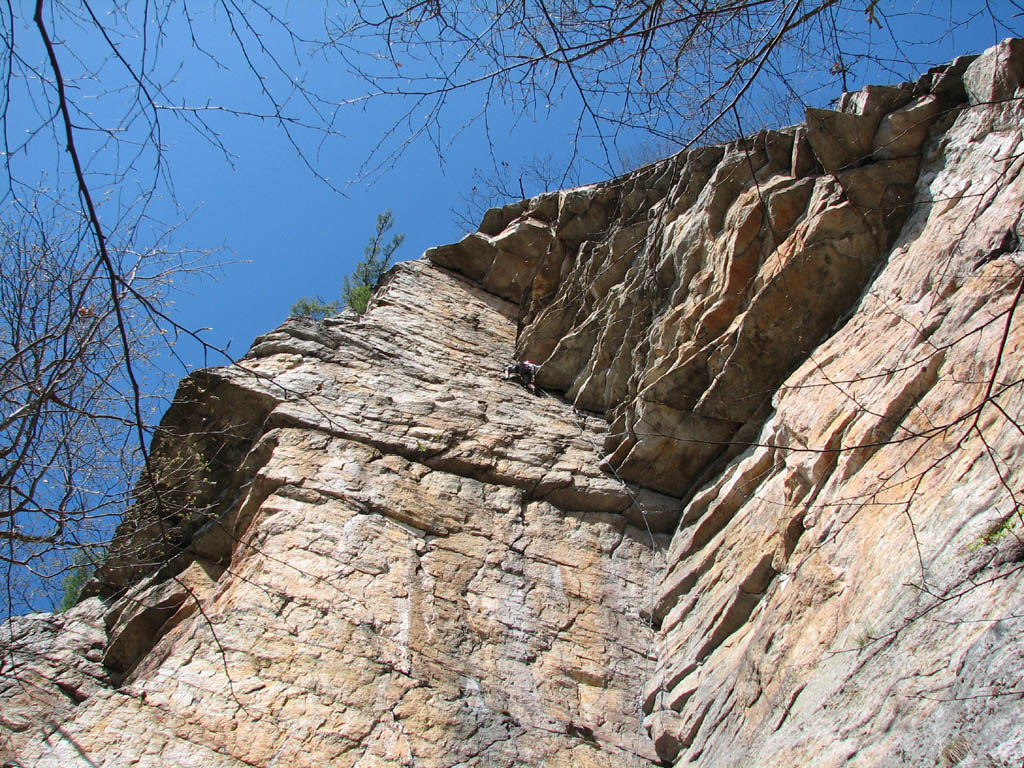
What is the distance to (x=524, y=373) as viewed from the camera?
1014 centimetres

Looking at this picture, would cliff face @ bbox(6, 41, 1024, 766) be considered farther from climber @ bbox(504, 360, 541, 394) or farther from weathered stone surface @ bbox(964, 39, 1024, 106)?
climber @ bbox(504, 360, 541, 394)

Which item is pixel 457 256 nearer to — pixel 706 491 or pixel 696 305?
pixel 696 305

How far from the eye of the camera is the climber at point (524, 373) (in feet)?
32.9

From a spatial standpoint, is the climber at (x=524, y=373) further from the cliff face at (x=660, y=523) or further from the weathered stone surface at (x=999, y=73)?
the weathered stone surface at (x=999, y=73)

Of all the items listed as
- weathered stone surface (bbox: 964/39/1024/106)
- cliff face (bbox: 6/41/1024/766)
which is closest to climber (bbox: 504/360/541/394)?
cliff face (bbox: 6/41/1024/766)

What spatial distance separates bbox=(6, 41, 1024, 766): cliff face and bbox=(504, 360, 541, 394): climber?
0.22 m

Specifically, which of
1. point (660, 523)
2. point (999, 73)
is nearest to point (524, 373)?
point (660, 523)

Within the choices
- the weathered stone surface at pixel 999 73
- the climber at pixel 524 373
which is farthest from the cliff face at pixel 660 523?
the climber at pixel 524 373

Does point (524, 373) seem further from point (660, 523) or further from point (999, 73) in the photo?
point (999, 73)

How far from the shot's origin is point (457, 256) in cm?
1305

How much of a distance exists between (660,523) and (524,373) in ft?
10.8

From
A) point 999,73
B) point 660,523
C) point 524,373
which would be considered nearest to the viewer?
point 999,73

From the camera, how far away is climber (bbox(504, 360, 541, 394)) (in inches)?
394

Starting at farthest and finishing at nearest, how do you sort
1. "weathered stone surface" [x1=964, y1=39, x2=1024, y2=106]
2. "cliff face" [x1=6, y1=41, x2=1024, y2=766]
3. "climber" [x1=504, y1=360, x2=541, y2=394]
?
"climber" [x1=504, y1=360, x2=541, y2=394] < "weathered stone surface" [x1=964, y1=39, x2=1024, y2=106] < "cliff face" [x1=6, y1=41, x2=1024, y2=766]
